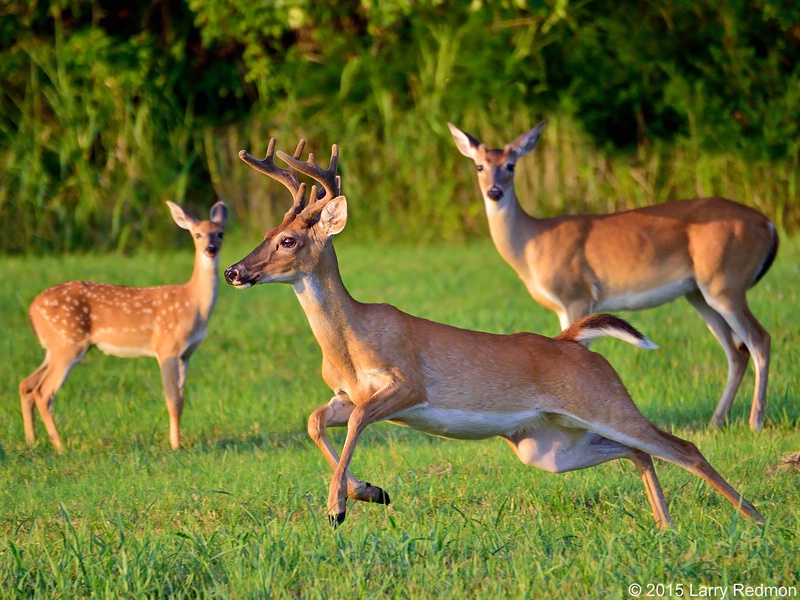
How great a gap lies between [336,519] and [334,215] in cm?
133

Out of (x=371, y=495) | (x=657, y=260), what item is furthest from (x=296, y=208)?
(x=657, y=260)

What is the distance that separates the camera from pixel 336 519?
5.29 metres

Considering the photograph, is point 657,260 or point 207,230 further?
point 207,230

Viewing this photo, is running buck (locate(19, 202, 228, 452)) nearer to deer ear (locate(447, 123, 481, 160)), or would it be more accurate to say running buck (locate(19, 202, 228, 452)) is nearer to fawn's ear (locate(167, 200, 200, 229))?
fawn's ear (locate(167, 200, 200, 229))

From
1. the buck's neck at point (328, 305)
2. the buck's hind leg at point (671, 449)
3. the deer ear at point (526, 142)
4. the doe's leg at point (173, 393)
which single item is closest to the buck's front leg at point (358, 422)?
the buck's neck at point (328, 305)

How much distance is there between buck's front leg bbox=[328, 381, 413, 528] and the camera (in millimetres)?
5297

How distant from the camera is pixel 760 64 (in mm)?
15531

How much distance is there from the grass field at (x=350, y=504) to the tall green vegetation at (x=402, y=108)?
4675 millimetres

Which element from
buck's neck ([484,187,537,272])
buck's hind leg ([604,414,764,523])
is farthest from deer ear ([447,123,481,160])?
buck's hind leg ([604,414,764,523])

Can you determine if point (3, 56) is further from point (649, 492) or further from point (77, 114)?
point (649, 492)

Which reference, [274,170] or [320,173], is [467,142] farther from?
[320,173]

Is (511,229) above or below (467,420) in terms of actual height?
below

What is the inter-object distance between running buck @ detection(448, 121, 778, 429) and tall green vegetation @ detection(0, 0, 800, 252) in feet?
21.1

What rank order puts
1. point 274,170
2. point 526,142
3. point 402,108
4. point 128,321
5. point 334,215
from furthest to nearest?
point 402,108, point 526,142, point 128,321, point 274,170, point 334,215
